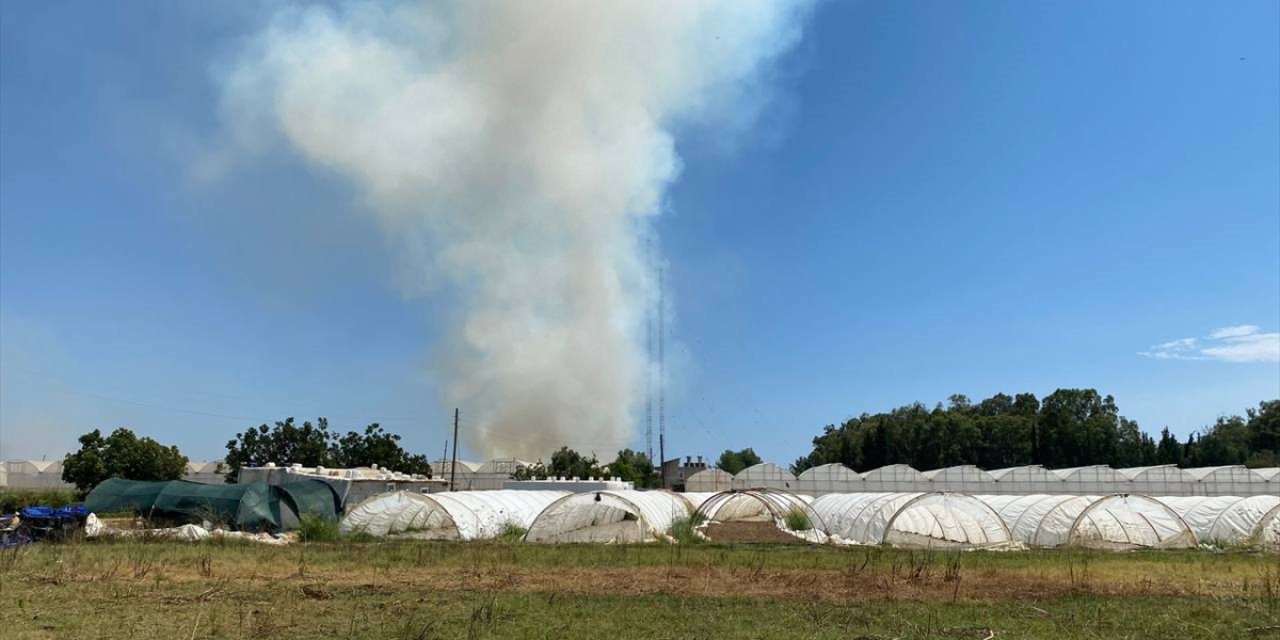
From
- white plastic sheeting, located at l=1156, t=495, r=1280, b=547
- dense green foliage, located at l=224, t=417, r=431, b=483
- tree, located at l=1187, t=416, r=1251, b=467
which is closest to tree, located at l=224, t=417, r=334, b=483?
dense green foliage, located at l=224, t=417, r=431, b=483

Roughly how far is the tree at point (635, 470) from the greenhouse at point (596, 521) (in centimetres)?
4924

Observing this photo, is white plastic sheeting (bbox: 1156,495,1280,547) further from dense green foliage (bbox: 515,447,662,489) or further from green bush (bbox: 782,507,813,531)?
dense green foliage (bbox: 515,447,662,489)

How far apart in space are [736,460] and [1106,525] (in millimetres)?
118306

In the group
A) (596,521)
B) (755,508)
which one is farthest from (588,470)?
(596,521)

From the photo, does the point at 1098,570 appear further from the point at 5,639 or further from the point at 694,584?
the point at 5,639

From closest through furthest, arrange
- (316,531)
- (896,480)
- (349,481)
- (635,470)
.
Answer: (316,531)
(349,481)
(896,480)
(635,470)

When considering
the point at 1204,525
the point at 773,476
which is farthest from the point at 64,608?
the point at 773,476

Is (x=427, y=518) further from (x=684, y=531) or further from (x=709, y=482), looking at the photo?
(x=709, y=482)

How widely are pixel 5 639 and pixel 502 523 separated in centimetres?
2330

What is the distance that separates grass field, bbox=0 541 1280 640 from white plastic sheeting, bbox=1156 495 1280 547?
9.77 m

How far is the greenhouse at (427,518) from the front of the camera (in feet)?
104

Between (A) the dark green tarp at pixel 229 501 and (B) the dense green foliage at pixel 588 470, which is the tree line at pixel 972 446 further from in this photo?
(A) the dark green tarp at pixel 229 501

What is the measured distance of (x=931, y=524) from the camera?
3117cm

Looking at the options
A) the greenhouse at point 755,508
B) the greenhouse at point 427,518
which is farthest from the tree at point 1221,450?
the greenhouse at point 427,518
